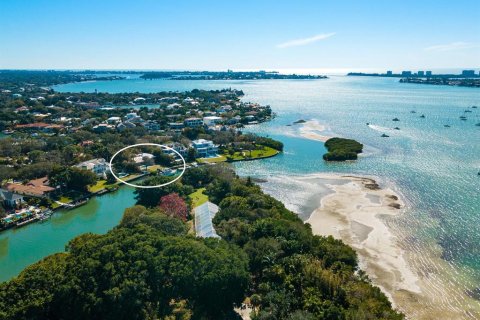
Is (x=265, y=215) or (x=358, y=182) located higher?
(x=265, y=215)

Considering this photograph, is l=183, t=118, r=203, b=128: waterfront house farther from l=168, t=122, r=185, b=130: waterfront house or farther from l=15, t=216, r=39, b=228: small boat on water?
l=15, t=216, r=39, b=228: small boat on water

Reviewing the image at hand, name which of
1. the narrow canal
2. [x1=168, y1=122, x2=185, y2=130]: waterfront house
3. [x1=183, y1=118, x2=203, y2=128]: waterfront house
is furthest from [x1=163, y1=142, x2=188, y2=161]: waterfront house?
[x1=183, y1=118, x2=203, y2=128]: waterfront house

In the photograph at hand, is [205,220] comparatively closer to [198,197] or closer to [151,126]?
[198,197]

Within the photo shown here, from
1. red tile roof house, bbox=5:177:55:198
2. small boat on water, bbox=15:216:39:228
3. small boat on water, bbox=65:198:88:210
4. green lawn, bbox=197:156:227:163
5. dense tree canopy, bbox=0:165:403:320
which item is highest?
dense tree canopy, bbox=0:165:403:320

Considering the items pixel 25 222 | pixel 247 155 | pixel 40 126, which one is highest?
pixel 25 222

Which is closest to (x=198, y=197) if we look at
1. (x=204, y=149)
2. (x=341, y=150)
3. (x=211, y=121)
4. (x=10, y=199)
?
(x=10, y=199)

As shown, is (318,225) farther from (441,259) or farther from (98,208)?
(98,208)

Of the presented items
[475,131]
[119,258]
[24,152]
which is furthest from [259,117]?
[119,258]
